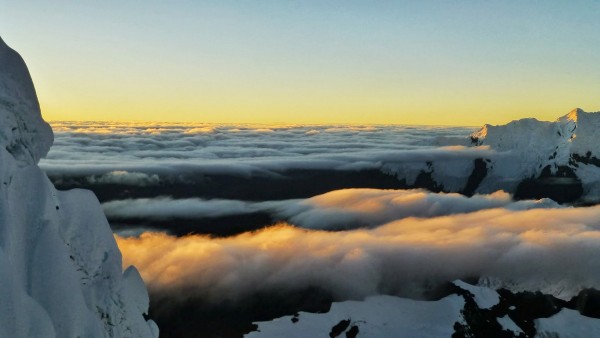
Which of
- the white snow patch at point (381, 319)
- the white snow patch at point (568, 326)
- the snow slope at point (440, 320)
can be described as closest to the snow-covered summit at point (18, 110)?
the snow slope at point (440, 320)

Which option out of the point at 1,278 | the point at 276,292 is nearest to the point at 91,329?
the point at 1,278

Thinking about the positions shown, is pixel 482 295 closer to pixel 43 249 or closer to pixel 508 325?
pixel 508 325

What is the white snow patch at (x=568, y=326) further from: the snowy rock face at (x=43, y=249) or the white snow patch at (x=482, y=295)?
the snowy rock face at (x=43, y=249)

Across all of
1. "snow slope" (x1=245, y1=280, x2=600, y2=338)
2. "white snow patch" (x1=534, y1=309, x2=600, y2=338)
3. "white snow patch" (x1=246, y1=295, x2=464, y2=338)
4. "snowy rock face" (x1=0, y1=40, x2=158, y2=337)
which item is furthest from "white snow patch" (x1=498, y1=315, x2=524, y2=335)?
"snowy rock face" (x1=0, y1=40, x2=158, y2=337)

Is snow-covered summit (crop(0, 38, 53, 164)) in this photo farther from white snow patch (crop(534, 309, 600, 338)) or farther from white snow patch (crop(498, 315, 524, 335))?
white snow patch (crop(534, 309, 600, 338))

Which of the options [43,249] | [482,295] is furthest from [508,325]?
[43,249]
